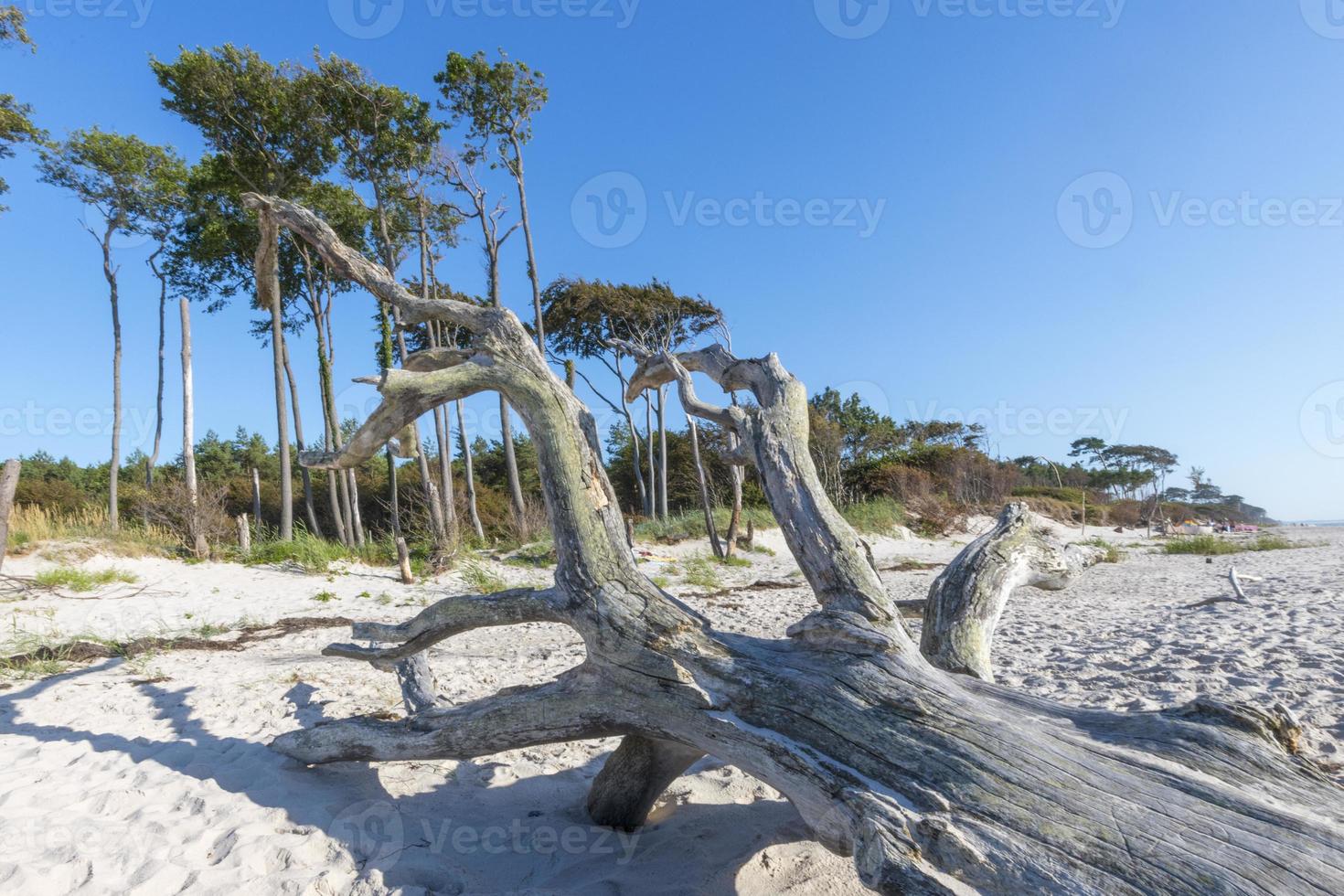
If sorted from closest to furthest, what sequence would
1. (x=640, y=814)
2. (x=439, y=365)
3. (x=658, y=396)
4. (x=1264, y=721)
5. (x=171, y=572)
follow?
(x=1264, y=721) → (x=640, y=814) → (x=439, y=365) → (x=171, y=572) → (x=658, y=396)

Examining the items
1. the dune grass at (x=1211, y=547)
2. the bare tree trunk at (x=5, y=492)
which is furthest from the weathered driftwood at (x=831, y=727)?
the dune grass at (x=1211, y=547)

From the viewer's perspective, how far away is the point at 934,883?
1.64m

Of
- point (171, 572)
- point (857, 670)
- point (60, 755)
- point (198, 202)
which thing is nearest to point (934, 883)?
point (857, 670)

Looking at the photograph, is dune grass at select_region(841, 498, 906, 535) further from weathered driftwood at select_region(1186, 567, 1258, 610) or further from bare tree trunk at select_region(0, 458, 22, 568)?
bare tree trunk at select_region(0, 458, 22, 568)

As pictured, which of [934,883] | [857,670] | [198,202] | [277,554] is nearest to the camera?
[934,883]

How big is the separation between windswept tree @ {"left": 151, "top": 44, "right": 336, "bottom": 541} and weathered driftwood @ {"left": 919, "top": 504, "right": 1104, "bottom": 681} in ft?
45.0

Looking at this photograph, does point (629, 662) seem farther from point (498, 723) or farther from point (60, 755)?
point (60, 755)

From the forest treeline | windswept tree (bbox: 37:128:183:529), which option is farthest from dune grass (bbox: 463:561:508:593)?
windswept tree (bbox: 37:128:183:529)

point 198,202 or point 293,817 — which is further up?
point 198,202

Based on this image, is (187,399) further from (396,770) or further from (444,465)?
(396,770)

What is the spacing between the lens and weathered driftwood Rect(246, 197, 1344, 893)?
5.37 feet

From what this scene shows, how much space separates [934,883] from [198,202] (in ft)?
67.1

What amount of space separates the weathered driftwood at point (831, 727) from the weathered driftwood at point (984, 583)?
48 centimetres

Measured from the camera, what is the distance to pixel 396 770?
3.46 metres
